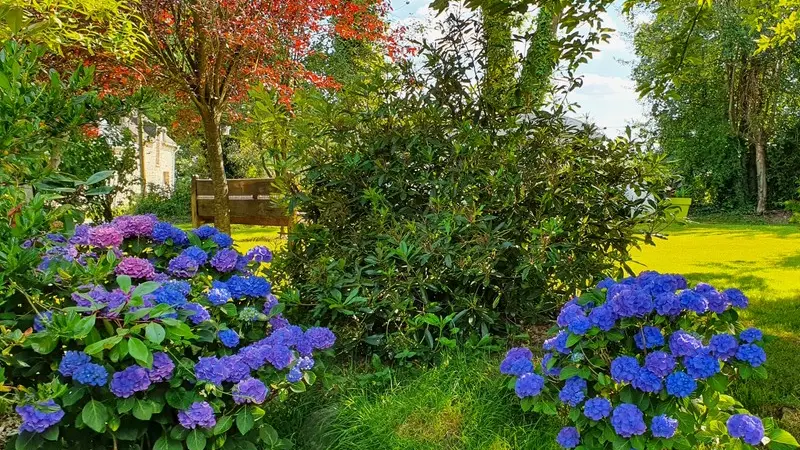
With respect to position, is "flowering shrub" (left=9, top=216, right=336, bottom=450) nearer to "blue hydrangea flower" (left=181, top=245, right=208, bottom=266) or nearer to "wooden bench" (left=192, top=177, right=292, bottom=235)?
→ "blue hydrangea flower" (left=181, top=245, right=208, bottom=266)

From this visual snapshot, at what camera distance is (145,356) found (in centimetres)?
130

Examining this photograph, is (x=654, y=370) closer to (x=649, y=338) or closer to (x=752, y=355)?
(x=649, y=338)

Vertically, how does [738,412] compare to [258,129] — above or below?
below

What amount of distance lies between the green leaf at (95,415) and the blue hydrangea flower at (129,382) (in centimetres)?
5

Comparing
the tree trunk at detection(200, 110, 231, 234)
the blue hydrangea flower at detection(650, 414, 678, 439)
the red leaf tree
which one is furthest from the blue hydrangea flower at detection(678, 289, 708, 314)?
the tree trunk at detection(200, 110, 231, 234)

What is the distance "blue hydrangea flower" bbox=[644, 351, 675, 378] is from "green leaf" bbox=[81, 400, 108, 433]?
4.99ft

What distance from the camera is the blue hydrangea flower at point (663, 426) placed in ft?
5.00

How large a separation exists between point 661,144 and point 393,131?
1298 centimetres

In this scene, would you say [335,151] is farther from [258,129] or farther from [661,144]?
[661,144]

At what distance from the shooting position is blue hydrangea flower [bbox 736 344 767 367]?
5.09 ft

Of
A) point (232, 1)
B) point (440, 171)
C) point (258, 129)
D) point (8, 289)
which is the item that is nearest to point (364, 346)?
point (440, 171)

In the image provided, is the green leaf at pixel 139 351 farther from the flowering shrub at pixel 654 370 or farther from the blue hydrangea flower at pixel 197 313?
the flowering shrub at pixel 654 370

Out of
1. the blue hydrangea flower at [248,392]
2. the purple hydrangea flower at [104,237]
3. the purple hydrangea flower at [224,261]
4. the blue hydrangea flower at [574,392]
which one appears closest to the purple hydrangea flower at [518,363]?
the blue hydrangea flower at [574,392]

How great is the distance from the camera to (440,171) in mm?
2832
